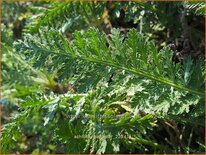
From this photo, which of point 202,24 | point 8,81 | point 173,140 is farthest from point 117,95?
point 8,81

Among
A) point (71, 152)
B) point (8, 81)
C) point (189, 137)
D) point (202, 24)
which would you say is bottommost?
point (71, 152)

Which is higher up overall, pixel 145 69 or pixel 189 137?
pixel 145 69

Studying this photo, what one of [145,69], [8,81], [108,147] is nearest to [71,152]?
[108,147]

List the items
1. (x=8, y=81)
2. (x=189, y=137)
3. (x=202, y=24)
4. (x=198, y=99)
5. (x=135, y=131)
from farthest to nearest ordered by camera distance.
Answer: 1. (x=8, y=81)
2. (x=202, y=24)
3. (x=189, y=137)
4. (x=135, y=131)
5. (x=198, y=99)

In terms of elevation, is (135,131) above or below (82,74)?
below

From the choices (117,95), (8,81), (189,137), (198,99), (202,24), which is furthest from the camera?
(8,81)

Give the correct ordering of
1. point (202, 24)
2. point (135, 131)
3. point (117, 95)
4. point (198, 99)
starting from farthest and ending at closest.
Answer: point (202, 24) → point (135, 131) → point (117, 95) → point (198, 99)

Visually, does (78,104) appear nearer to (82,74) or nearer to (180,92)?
(82,74)

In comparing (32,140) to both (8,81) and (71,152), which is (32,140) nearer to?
(8,81)

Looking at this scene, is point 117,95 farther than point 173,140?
No
